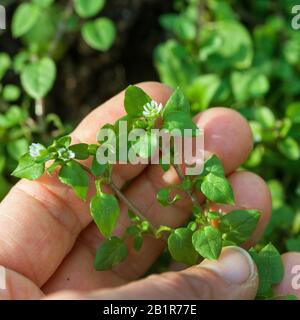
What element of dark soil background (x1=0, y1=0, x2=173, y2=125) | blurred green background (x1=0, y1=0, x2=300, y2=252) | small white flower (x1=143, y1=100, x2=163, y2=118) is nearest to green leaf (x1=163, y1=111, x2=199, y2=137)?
small white flower (x1=143, y1=100, x2=163, y2=118)

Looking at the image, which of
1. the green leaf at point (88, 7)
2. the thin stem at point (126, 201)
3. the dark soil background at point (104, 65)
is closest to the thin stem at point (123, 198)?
the thin stem at point (126, 201)

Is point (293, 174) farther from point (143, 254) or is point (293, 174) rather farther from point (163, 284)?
point (163, 284)

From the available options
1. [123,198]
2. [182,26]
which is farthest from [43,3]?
[123,198]

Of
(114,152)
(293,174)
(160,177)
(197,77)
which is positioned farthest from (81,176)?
(293,174)

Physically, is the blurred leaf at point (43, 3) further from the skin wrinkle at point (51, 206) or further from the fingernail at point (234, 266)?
the fingernail at point (234, 266)

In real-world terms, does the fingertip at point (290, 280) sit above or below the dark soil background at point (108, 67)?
below

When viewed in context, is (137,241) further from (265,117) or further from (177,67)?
(177,67)

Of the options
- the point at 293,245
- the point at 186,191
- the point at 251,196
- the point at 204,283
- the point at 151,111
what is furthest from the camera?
the point at 293,245
